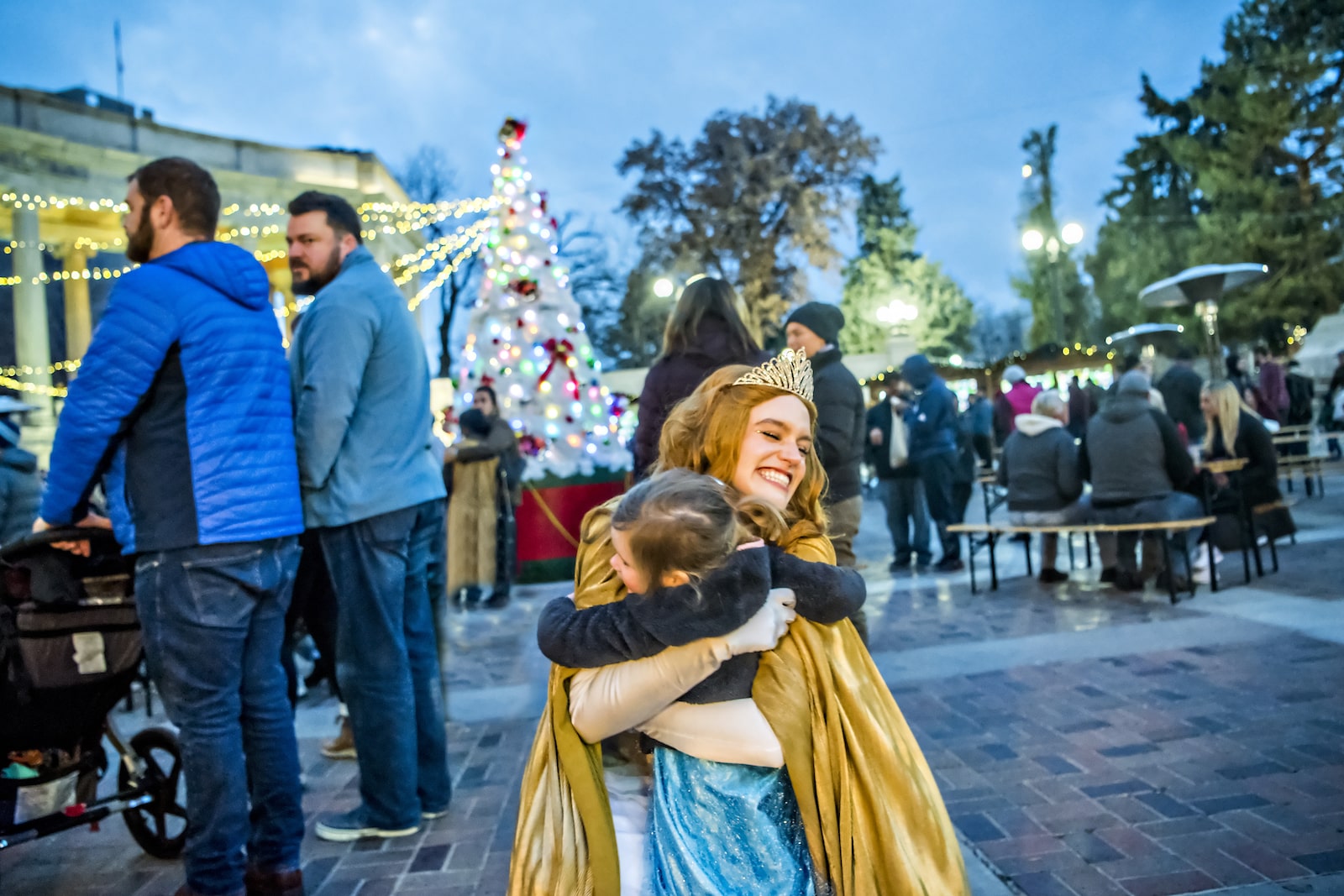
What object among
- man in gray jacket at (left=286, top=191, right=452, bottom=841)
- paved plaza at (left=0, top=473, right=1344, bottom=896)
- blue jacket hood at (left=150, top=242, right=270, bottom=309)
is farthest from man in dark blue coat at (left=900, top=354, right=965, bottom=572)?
blue jacket hood at (left=150, top=242, right=270, bottom=309)

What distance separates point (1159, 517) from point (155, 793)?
247 inches

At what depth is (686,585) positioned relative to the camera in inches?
69.0

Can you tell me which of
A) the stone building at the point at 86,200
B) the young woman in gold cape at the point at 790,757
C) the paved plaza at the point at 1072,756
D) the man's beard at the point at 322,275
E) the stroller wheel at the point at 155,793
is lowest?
the paved plaza at the point at 1072,756

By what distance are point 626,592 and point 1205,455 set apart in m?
7.72

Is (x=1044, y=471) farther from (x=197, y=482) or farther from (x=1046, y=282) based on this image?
(x=1046, y=282)

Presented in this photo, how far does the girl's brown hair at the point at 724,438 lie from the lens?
2221 millimetres

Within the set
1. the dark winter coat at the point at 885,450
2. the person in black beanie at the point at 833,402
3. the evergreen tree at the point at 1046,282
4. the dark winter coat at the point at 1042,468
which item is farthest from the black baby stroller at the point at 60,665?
the evergreen tree at the point at 1046,282

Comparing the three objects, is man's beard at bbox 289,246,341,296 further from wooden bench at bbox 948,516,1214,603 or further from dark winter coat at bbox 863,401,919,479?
dark winter coat at bbox 863,401,919,479

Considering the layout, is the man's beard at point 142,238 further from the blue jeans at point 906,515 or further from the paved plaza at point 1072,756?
the blue jeans at point 906,515

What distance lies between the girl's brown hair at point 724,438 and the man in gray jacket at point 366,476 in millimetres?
1509

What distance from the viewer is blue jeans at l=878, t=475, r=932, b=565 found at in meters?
9.73

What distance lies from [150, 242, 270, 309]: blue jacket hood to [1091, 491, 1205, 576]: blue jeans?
611cm

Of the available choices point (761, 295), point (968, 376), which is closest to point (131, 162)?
point (761, 295)

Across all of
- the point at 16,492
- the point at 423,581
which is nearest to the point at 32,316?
the point at 16,492
